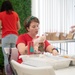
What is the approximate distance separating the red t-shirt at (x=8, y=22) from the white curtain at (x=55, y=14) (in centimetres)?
173

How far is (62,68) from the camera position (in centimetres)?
144

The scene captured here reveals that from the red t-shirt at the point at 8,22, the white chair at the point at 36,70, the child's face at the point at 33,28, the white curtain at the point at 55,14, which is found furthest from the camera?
the white curtain at the point at 55,14

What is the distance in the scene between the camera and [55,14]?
5262 mm

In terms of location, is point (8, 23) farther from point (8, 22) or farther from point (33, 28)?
point (33, 28)

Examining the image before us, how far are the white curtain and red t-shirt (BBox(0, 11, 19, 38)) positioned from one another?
1727mm

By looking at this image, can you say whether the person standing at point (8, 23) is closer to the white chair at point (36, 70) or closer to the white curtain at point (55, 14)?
the white curtain at point (55, 14)

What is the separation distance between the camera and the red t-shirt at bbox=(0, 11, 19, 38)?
3.33 m

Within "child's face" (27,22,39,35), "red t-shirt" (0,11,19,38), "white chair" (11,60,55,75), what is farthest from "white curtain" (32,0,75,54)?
"white chair" (11,60,55,75)

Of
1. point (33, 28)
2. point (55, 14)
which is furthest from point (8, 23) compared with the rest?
point (55, 14)

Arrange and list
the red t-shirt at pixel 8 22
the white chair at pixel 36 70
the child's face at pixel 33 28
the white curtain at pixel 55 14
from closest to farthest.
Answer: the white chair at pixel 36 70, the child's face at pixel 33 28, the red t-shirt at pixel 8 22, the white curtain at pixel 55 14

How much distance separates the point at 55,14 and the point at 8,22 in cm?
217

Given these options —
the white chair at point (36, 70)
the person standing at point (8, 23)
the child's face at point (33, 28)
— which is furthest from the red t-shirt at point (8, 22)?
the white chair at point (36, 70)

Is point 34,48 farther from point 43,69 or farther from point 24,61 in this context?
point 43,69

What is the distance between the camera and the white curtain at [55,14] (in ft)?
16.8
